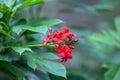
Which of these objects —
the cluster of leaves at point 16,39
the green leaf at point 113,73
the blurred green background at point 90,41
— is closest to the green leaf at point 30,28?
the cluster of leaves at point 16,39

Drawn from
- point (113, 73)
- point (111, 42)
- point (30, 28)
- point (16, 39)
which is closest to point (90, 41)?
point (111, 42)

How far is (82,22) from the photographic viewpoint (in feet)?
19.7

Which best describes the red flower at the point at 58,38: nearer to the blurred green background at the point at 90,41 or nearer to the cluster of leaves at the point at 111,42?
the blurred green background at the point at 90,41

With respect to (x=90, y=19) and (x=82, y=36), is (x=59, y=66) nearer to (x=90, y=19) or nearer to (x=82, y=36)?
(x=82, y=36)

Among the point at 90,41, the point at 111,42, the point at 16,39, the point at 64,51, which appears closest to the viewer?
the point at 64,51

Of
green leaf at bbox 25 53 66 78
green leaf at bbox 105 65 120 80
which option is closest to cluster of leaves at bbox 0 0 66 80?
green leaf at bbox 25 53 66 78

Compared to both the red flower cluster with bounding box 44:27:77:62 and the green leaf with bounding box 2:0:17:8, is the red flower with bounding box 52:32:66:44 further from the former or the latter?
the green leaf with bounding box 2:0:17:8

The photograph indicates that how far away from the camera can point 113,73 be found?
204cm

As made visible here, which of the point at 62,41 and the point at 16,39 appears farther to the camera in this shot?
the point at 16,39

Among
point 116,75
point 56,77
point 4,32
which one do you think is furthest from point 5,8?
point 116,75

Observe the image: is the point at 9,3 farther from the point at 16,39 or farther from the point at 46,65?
the point at 46,65

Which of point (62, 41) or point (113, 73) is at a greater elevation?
point (62, 41)

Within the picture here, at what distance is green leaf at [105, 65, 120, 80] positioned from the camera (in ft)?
6.53

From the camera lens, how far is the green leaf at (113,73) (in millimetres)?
1990
